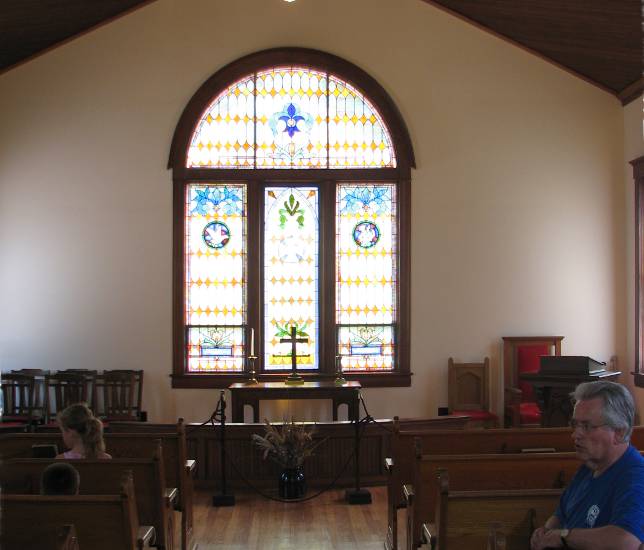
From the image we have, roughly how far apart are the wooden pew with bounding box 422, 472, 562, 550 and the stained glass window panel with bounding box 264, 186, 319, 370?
540 centimetres

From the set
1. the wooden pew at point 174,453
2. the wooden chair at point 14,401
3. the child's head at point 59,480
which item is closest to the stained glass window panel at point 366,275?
the wooden chair at point 14,401

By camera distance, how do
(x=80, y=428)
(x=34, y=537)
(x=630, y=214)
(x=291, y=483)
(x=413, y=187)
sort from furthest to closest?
(x=413, y=187) < (x=630, y=214) < (x=291, y=483) < (x=80, y=428) < (x=34, y=537)

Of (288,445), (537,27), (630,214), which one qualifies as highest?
(537,27)

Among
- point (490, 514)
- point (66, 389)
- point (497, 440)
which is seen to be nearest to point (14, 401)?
point (66, 389)

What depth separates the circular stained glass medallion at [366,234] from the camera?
855 cm

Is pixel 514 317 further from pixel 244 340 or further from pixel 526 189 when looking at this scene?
pixel 244 340

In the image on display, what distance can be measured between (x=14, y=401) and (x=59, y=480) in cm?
493

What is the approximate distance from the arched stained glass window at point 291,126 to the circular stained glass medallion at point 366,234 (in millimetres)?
649

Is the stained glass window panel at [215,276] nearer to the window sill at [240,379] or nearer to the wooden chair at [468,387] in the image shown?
the window sill at [240,379]

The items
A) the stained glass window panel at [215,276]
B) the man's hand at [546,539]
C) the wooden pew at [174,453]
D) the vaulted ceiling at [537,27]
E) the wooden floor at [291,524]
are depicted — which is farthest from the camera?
the stained glass window panel at [215,276]

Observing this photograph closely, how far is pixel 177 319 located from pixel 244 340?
0.75 meters

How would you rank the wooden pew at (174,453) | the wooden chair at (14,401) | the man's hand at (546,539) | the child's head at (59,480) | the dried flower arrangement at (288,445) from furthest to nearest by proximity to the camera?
the wooden chair at (14,401), the dried flower arrangement at (288,445), the wooden pew at (174,453), the child's head at (59,480), the man's hand at (546,539)

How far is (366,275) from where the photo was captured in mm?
8539

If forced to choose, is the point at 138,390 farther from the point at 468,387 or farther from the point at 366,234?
the point at 468,387
